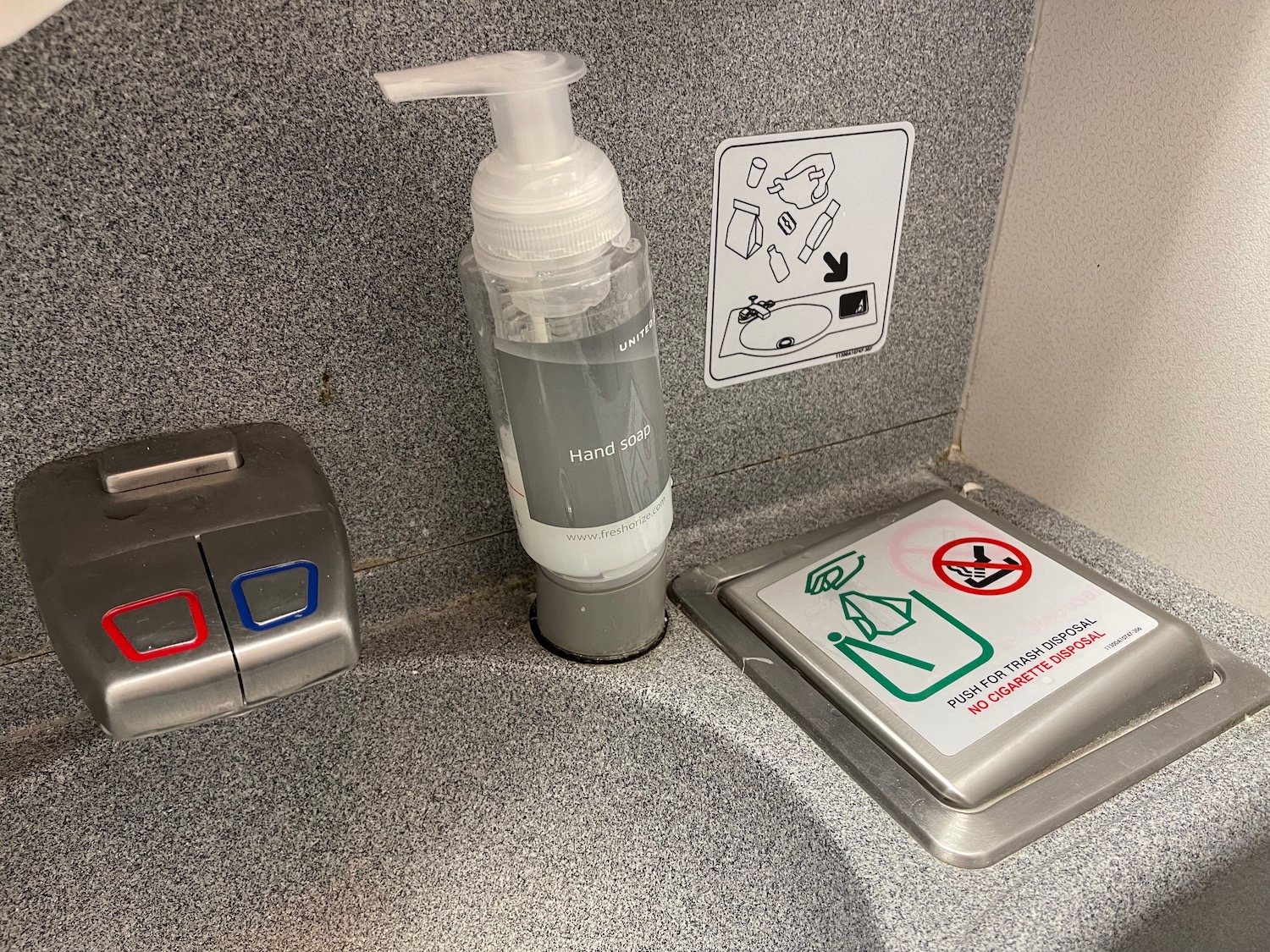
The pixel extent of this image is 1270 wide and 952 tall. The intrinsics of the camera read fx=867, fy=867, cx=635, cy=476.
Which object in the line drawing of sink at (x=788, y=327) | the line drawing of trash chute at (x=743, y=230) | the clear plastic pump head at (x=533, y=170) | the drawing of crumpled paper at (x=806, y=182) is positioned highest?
the clear plastic pump head at (x=533, y=170)

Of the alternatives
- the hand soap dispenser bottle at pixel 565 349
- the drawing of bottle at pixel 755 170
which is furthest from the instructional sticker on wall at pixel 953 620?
the drawing of bottle at pixel 755 170

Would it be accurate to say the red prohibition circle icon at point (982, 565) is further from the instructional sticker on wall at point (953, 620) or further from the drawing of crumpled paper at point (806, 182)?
the drawing of crumpled paper at point (806, 182)

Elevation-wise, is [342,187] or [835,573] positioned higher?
[342,187]

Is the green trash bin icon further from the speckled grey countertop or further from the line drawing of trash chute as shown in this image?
the line drawing of trash chute

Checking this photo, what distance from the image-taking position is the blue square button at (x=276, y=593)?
0.28m

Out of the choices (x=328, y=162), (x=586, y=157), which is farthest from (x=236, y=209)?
(x=586, y=157)

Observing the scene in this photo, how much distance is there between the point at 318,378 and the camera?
38cm

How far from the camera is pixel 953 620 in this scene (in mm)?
436

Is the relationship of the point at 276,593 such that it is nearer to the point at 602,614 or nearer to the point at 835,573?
the point at 602,614

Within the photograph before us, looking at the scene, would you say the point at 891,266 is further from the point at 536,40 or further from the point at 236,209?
the point at 236,209

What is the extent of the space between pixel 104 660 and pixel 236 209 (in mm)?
177

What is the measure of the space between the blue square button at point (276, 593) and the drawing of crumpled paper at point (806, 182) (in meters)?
0.29

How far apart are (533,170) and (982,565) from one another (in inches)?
12.6

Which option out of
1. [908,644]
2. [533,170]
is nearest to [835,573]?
[908,644]
